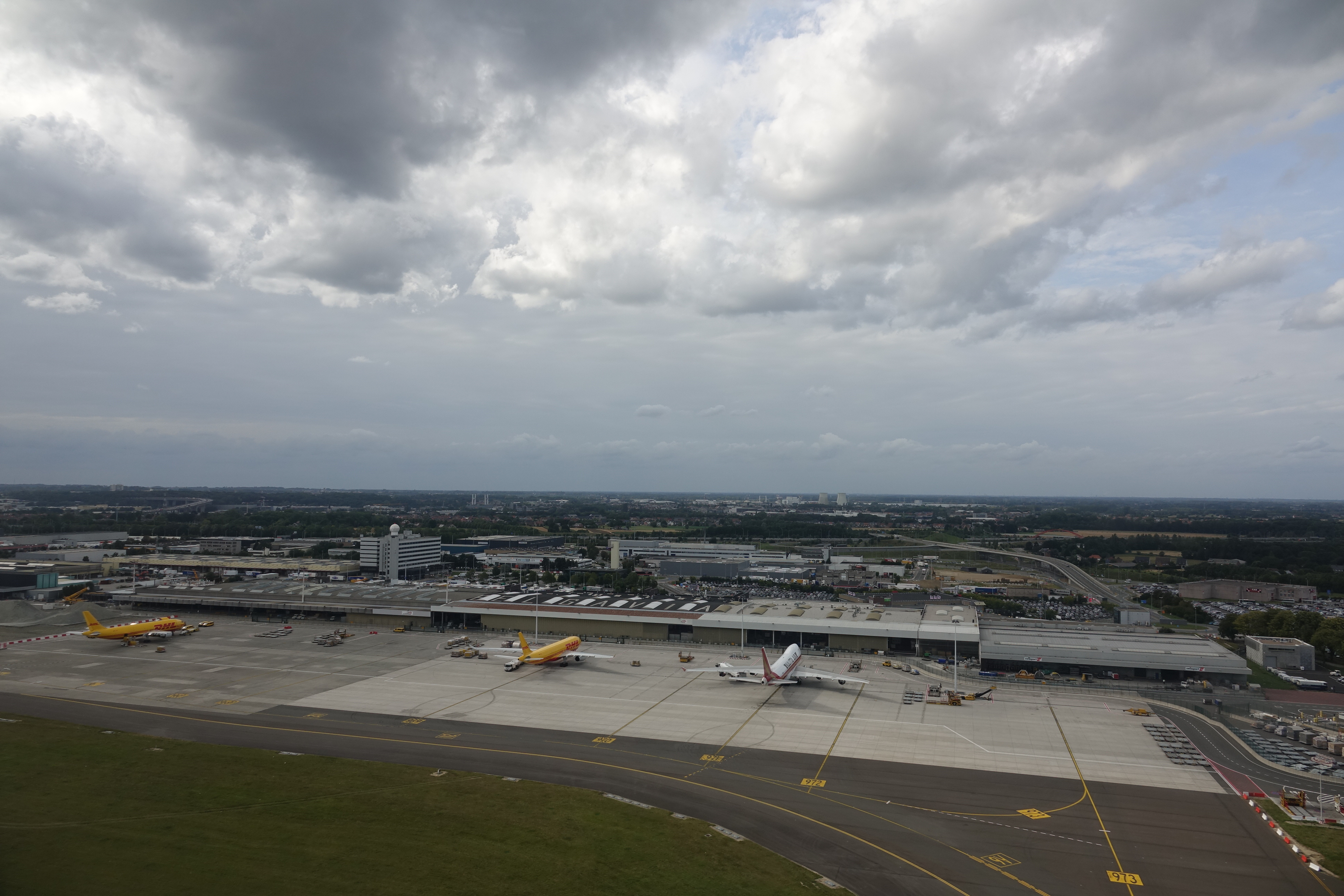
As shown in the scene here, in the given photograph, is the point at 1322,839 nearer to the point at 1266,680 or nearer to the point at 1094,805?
the point at 1094,805

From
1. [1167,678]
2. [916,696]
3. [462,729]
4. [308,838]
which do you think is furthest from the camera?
[1167,678]

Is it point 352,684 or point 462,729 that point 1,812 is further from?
point 352,684

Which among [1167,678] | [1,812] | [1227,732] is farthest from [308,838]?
[1167,678]

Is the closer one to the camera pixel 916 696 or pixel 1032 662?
pixel 916 696

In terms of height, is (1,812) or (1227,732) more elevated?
(1,812)

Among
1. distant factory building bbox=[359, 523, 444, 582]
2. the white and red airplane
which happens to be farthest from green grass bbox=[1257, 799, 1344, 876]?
distant factory building bbox=[359, 523, 444, 582]

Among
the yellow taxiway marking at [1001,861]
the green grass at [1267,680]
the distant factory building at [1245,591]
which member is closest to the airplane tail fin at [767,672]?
the yellow taxiway marking at [1001,861]

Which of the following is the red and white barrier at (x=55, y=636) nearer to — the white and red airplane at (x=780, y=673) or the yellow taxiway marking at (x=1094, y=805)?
the white and red airplane at (x=780, y=673)
